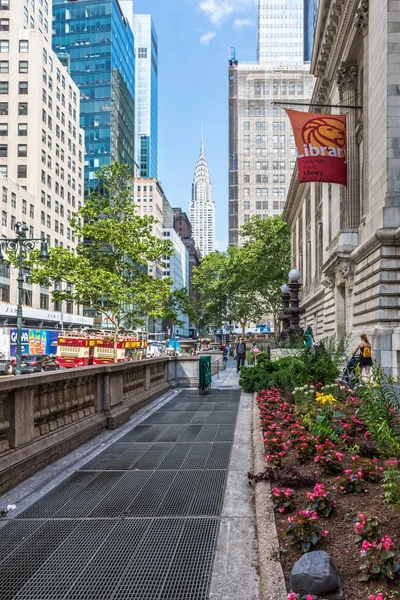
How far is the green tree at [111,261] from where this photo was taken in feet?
108

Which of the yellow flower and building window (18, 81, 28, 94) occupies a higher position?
building window (18, 81, 28, 94)

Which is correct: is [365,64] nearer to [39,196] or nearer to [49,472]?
[49,472]

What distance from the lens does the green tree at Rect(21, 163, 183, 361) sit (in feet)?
108

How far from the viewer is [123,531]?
531 cm

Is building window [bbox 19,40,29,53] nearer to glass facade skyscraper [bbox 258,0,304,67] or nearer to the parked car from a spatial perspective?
the parked car

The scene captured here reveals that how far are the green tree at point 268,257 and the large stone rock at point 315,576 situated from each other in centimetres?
6394

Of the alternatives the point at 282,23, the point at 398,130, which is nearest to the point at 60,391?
the point at 398,130

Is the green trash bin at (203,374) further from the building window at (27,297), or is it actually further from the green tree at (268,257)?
the green tree at (268,257)

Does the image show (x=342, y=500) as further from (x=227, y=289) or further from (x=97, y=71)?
(x=97, y=71)

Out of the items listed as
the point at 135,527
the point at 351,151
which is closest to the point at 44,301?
the point at 351,151

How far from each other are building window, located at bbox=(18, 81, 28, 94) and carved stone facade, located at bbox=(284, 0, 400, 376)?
139ft

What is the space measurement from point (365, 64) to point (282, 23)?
130767 millimetres

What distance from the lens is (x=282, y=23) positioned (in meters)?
140

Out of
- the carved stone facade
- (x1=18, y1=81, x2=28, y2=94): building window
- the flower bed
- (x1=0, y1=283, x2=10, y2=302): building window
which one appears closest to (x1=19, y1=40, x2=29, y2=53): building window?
(x1=18, y1=81, x2=28, y2=94): building window
